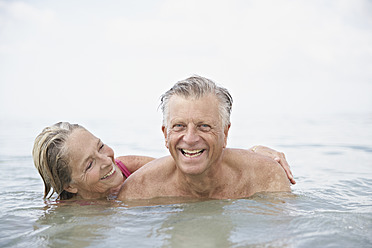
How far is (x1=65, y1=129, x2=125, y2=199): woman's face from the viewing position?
14.3ft

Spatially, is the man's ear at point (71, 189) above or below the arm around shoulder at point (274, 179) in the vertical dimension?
below

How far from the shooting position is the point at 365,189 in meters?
5.34

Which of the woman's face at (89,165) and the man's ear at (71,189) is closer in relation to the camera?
the woman's face at (89,165)

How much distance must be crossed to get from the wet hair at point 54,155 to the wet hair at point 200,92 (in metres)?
1.18

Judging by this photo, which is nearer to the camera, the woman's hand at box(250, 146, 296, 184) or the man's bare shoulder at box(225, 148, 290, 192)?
the man's bare shoulder at box(225, 148, 290, 192)

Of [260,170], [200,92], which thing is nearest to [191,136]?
[200,92]

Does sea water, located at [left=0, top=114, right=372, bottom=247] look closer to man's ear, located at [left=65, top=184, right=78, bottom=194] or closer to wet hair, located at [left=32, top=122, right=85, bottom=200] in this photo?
man's ear, located at [left=65, top=184, right=78, bottom=194]

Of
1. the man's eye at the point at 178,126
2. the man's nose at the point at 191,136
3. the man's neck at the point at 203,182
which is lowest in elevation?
the man's neck at the point at 203,182

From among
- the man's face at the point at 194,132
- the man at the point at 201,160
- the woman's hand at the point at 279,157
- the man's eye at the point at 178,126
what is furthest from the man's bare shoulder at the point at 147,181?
the woman's hand at the point at 279,157

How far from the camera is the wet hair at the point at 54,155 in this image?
14.2 ft

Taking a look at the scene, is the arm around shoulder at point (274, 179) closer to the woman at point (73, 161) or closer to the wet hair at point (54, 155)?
the woman at point (73, 161)

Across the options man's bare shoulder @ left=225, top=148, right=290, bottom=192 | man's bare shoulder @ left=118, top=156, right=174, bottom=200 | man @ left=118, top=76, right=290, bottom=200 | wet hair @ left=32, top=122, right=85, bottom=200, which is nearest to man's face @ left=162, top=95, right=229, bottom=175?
man @ left=118, top=76, right=290, bottom=200

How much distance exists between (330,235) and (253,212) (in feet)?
2.65

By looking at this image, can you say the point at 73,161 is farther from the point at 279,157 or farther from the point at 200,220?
the point at 279,157
